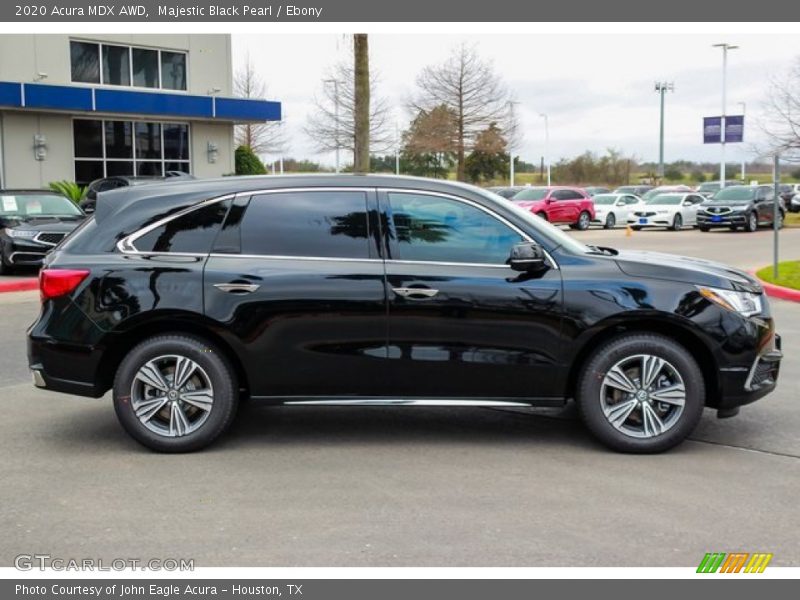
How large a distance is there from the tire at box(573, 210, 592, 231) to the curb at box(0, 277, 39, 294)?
23087 millimetres

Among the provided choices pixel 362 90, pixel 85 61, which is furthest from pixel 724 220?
pixel 85 61

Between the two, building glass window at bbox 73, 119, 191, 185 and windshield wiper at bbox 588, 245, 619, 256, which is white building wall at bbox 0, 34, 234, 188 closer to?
building glass window at bbox 73, 119, 191, 185

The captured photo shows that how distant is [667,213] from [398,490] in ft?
100

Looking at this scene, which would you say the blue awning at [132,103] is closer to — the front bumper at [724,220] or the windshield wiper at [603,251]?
the front bumper at [724,220]

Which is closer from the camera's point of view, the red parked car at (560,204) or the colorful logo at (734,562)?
the colorful logo at (734,562)

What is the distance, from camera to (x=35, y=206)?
1803 centimetres

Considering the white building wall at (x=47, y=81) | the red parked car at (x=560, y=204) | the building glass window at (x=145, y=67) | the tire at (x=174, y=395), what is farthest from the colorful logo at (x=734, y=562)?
the building glass window at (x=145, y=67)

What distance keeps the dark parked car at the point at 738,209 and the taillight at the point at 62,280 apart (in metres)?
29.2

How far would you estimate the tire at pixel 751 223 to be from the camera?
1249 inches

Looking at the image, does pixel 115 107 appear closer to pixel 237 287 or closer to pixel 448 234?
pixel 237 287

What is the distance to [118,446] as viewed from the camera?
615 cm

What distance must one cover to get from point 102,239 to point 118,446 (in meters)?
1.37

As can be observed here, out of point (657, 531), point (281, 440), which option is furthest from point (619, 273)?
point (281, 440)

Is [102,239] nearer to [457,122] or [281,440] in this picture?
[281,440]
